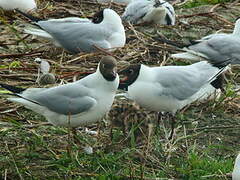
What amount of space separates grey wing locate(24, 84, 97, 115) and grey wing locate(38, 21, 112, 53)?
2115 mm

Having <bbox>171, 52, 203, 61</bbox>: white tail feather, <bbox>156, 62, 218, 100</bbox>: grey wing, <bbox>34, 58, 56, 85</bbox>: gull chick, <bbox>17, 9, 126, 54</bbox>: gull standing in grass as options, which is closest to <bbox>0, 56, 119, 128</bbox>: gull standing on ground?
<bbox>156, 62, 218, 100</bbox>: grey wing

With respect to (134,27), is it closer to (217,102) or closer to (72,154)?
(217,102)

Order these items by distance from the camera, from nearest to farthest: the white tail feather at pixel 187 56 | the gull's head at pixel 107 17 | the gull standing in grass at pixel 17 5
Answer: the white tail feather at pixel 187 56 < the gull's head at pixel 107 17 < the gull standing in grass at pixel 17 5

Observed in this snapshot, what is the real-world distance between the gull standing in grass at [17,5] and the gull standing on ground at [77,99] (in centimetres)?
352

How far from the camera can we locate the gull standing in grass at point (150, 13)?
8.83 metres

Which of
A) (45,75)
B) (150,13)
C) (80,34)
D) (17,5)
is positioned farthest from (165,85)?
(17,5)

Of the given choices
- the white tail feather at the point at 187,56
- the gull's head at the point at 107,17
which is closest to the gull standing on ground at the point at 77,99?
the white tail feather at the point at 187,56

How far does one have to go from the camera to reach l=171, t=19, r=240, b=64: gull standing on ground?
732 centimetres

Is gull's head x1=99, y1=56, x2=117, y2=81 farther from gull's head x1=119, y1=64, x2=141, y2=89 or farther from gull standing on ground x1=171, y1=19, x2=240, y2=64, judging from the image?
gull standing on ground x1=171, y1=19, x2=240, y2=64

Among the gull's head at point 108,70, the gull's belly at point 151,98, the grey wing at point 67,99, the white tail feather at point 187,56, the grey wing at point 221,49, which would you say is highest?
the gull's head at point 108,70

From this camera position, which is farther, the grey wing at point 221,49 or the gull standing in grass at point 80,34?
the gull standing in grass at point 80,34

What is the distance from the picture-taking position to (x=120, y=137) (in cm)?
557

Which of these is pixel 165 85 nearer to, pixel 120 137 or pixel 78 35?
pixel 120 137

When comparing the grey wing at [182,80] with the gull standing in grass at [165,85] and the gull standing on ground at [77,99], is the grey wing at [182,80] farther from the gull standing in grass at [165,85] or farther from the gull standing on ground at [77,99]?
the gull standing on ground at [77,99]
